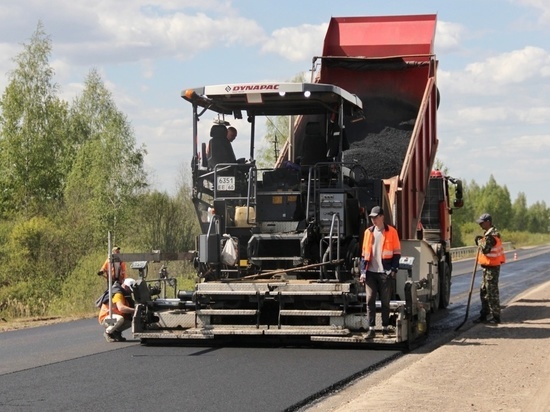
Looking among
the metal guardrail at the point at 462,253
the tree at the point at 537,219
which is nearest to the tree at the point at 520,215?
the tree at the point at 537,219

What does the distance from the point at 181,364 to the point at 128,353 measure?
3.55ft

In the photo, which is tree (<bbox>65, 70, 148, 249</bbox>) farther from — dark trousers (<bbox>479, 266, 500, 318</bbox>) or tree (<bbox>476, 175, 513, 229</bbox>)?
tree (<bbox>476, 175, 513, 229</bbox>)

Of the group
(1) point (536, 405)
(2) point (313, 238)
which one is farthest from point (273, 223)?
(1) point (536, 405)

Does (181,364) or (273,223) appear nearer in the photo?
(181,364)

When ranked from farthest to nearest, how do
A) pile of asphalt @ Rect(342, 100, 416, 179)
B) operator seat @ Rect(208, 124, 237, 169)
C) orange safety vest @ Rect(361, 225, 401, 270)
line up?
pile of asphalt @ Rect(342, 100, 416, 179) < operator seat @ Rect(208, 124, 237, 169) < orange safety vest @ Rect(361, 225, 401, 270)

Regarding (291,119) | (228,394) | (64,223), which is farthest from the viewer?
(64,223)

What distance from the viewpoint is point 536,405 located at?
6.92 metres

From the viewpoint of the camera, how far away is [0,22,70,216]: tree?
145ft

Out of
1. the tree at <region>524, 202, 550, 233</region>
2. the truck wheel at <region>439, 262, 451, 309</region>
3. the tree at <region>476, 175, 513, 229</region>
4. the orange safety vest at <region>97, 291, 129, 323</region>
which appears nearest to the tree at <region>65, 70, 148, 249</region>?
the truck wheel at <region>439, 262, 451, 309</region>

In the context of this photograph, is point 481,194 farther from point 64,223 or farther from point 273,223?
point 273,223

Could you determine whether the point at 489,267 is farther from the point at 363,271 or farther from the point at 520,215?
the point at 520,215

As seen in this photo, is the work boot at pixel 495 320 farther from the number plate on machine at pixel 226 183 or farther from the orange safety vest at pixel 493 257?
the number plate on machine at pixel 226 183

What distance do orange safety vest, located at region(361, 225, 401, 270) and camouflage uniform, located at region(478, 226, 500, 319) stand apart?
345 centimetres

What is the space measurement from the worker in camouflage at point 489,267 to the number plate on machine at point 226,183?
14.6 ft
